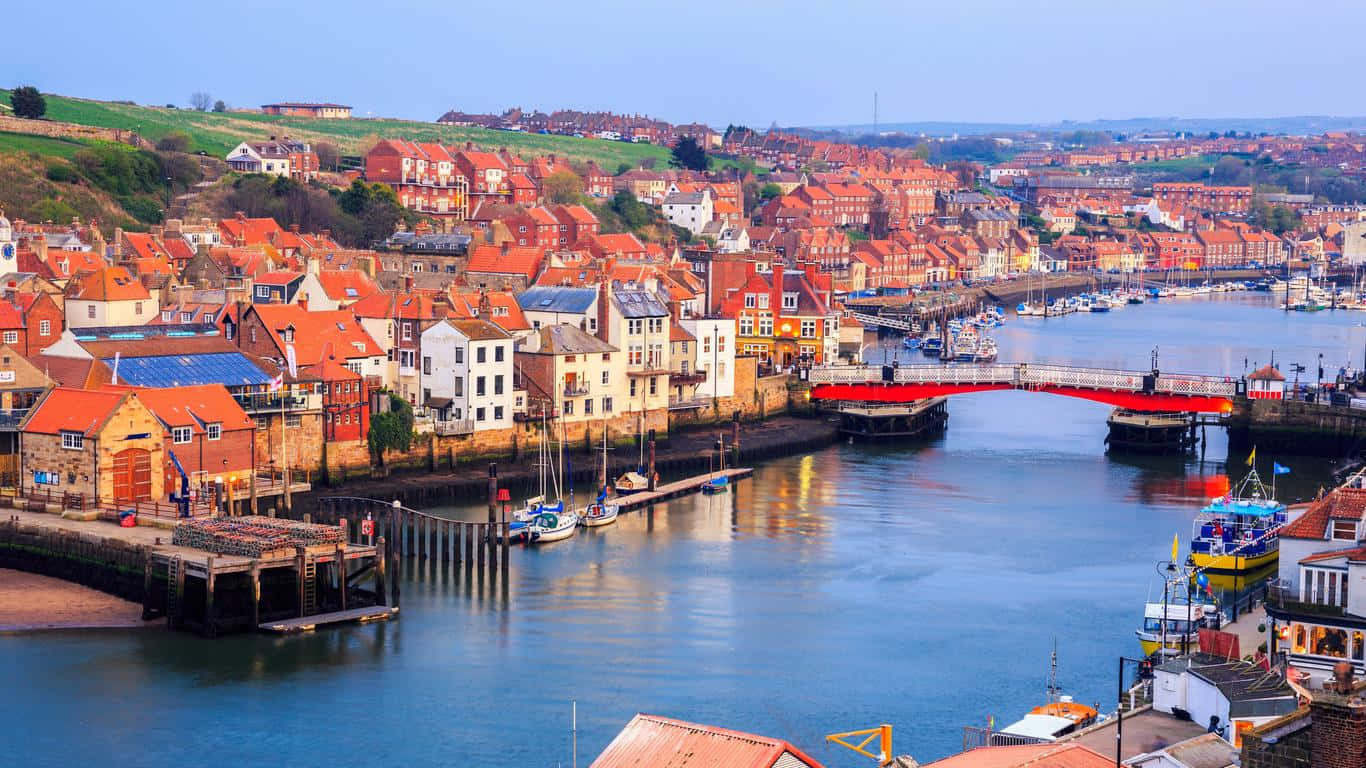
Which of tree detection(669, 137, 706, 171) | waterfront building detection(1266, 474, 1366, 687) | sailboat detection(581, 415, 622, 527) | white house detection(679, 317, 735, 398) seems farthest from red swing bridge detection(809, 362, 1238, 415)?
tree detection(669, 137, 706, 171)

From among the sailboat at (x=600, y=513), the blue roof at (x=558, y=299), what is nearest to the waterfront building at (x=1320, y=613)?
the sailboat at (x=600, y=513)

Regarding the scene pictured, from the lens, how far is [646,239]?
326 feet

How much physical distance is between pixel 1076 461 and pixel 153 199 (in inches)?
1711

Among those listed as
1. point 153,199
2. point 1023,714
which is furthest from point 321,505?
point 153,199

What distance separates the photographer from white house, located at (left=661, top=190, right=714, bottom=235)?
109125 mm

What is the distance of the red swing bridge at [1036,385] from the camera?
54375mm

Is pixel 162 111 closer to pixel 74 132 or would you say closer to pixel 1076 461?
pixel 74 132

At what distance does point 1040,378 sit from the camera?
5647 centimetres

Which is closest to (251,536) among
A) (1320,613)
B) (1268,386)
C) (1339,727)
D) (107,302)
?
(1320,613)

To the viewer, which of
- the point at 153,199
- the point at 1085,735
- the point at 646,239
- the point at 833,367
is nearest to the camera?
the point at 1085,735

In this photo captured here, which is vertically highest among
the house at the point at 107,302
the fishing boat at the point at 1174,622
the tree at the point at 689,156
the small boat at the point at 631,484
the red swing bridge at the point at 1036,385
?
the tree at the point at 689,156

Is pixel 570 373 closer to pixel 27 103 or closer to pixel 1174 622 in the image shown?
pixel 1174 622

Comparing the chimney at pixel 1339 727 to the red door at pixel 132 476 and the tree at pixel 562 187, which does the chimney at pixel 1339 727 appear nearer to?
the red door at pixel 132 476

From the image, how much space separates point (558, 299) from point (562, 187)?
5220 centimetres
